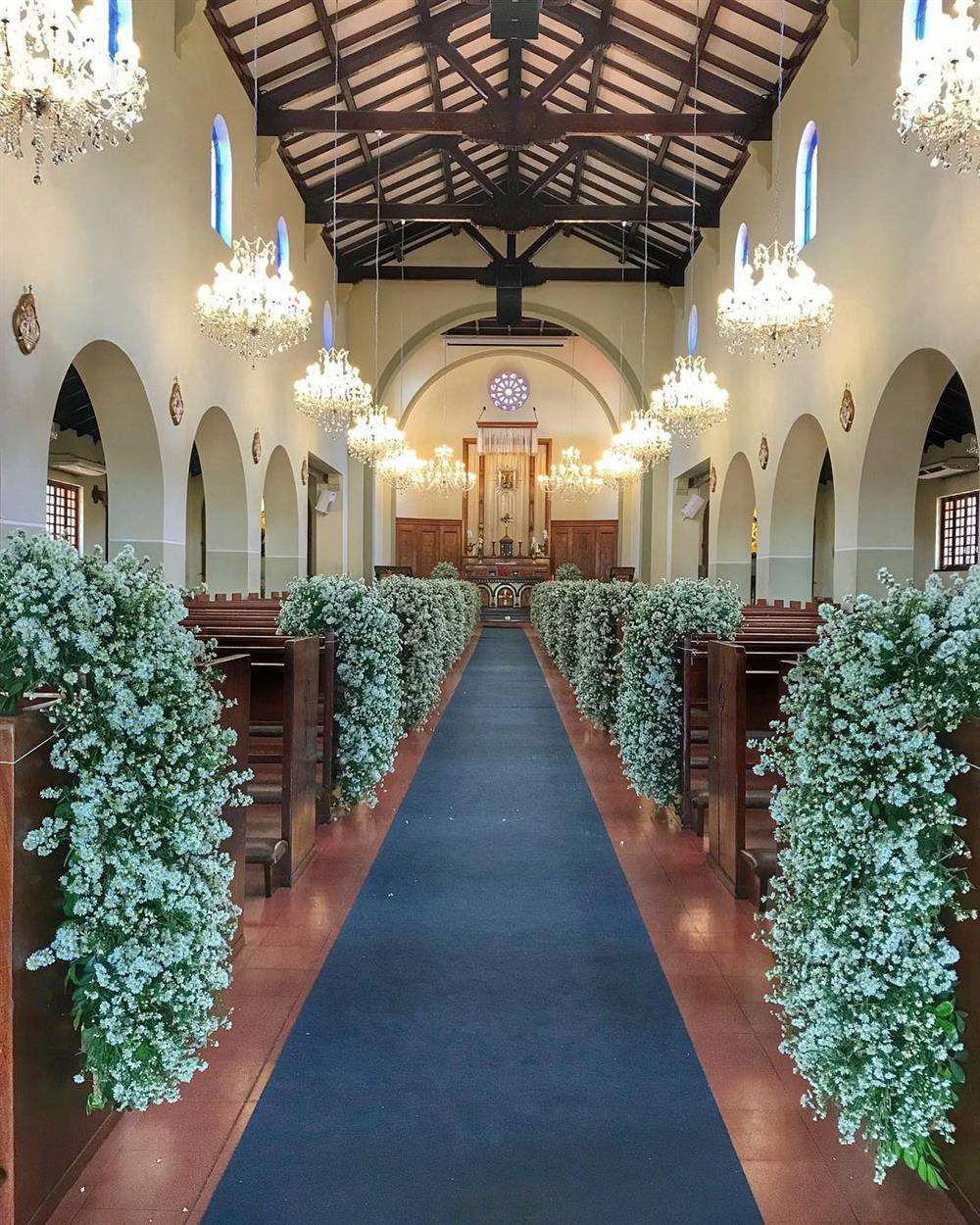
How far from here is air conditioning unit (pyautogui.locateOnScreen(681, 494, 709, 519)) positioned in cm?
1934

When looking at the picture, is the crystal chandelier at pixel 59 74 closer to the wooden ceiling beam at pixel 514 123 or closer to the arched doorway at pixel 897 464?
the arched doorway at pixel 897 464

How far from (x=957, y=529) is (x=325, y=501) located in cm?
1183

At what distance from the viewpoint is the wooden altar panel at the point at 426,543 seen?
2816 centimetres

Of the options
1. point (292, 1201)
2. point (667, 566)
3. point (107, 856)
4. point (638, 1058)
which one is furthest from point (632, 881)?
point (667, 566)

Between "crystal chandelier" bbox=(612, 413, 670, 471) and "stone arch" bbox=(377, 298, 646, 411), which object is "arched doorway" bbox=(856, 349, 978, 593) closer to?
"crystal chandelier" bbox=(612, 413, 670, 471)

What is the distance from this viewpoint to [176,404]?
1013cm

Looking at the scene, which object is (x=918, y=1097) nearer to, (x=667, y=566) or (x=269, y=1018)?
(x=269, y=1018)

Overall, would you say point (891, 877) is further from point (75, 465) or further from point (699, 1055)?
Answer: point (75, 465)

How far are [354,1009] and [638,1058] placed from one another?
949mm

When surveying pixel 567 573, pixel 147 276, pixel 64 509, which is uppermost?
pixel 147 276

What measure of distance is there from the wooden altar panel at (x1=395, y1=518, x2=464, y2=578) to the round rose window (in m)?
3.87

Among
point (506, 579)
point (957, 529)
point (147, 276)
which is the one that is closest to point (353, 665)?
point (147, 276)

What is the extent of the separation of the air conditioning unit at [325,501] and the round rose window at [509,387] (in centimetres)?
978

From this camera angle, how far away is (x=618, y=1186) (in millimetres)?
2334
